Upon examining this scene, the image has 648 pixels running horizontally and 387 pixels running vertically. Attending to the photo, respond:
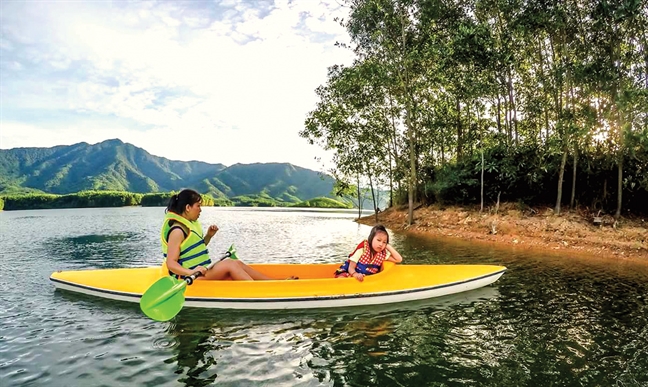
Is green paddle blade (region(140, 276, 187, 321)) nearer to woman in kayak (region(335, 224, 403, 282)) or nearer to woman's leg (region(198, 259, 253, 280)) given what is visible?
woman's leg (region(198, 259, 253, 280))

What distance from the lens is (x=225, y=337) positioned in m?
6.08

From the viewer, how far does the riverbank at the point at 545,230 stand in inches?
605

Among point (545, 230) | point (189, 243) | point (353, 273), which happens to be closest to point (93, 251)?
point (189, 243)

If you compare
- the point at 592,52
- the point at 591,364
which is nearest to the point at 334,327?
the point at 591,364

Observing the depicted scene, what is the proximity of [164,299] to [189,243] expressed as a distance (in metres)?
1.09

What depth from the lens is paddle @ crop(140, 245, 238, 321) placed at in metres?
6.08

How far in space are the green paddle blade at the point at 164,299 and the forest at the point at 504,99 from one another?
52.8 feet

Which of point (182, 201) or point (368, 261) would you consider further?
point (368, 261)

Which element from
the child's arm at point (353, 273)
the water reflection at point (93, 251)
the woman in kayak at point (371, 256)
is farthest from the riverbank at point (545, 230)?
the water reflection at point (93, 251)

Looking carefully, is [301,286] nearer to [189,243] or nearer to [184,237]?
[189,243]

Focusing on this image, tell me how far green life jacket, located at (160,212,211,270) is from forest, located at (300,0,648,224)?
15.5 metres

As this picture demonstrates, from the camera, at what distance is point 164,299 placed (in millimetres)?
6258

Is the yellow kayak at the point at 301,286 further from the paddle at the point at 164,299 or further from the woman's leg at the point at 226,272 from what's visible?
the paddle at the point at 164,299

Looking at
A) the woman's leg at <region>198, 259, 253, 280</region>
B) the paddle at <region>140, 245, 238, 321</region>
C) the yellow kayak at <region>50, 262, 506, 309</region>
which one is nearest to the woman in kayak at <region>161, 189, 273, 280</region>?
the paddle at <region>140, 245, 238, 321</region>
